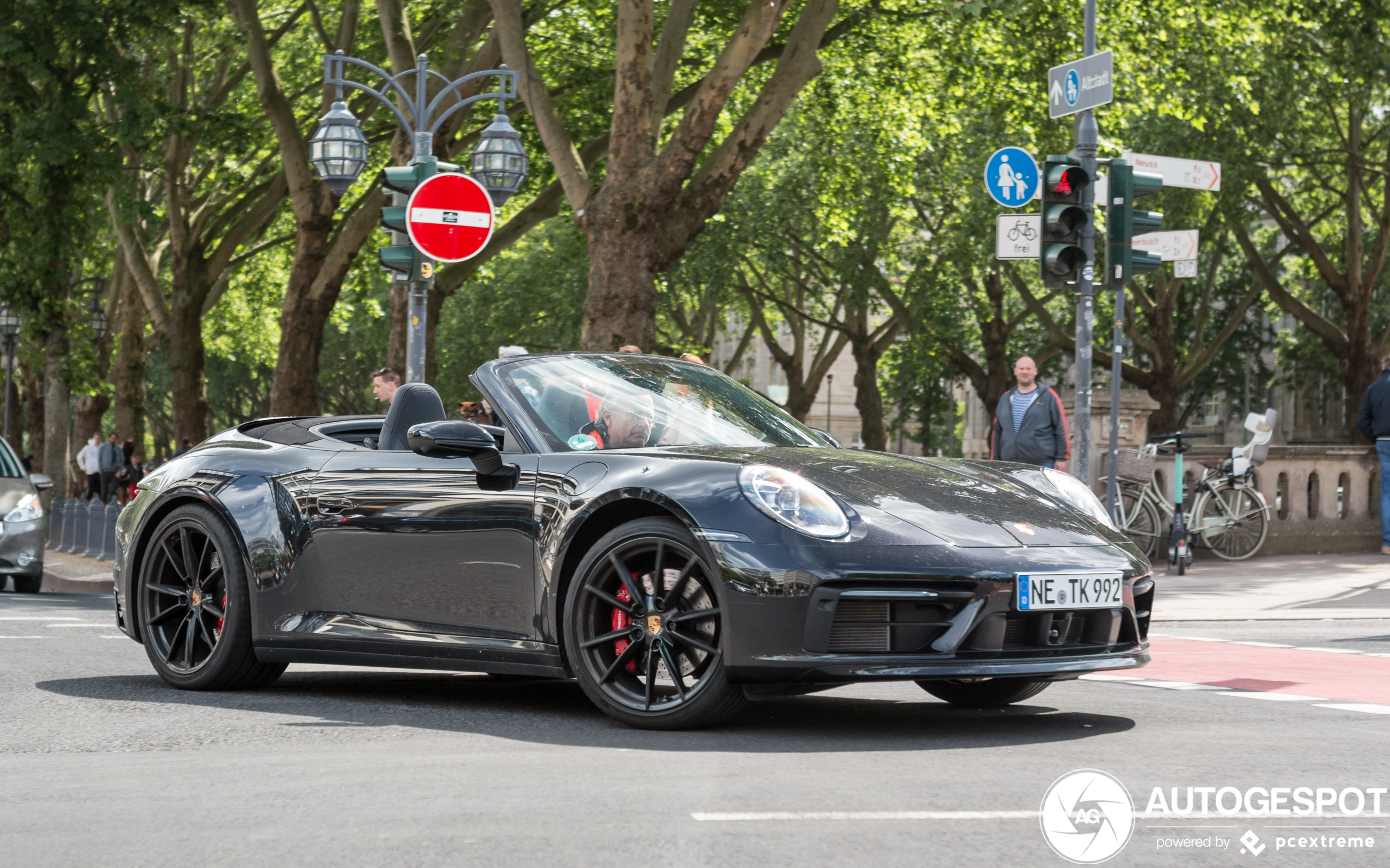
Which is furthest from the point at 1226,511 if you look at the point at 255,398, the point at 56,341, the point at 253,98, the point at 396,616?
the point at 255,398

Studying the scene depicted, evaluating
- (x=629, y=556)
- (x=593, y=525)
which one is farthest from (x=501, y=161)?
(x=629, y=556)

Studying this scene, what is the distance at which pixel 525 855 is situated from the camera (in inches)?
150

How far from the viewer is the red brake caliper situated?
18.5ft

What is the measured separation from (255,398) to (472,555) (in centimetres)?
6124

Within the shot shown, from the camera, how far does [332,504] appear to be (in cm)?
662

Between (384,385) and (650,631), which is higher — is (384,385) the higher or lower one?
the higher one

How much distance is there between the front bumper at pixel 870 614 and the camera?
17.3ft

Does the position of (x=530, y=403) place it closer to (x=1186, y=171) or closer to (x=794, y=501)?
(x=794, y=501)

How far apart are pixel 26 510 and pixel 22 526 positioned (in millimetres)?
156

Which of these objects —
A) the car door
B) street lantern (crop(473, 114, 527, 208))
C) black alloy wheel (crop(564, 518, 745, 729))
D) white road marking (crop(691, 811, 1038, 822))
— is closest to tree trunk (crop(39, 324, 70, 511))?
street lantern (crop(473, 114, 527, 208))

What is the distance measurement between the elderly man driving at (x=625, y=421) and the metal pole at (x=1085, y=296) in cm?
673

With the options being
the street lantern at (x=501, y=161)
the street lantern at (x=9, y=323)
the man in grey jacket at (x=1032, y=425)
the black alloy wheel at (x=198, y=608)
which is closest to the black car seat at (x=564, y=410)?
the black alloy wheel at (x=198, y=608)

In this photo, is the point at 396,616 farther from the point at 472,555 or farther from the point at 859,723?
the point at 859,723

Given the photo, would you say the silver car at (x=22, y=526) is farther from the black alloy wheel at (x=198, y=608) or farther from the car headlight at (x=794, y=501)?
the car headlight at (x=794, y=501)
